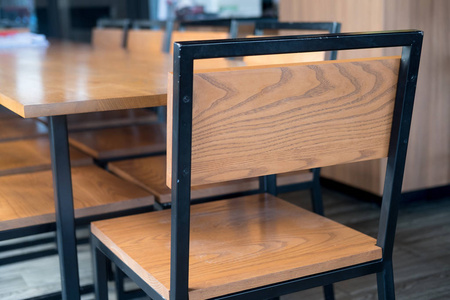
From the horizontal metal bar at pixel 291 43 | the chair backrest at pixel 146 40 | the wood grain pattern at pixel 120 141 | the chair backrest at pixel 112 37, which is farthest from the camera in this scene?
the chair backrest at pixel 112 37

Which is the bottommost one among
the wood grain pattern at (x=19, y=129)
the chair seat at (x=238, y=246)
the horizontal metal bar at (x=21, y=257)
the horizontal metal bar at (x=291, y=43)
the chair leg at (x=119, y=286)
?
the horizontal metal bar at (x=21, y=257)

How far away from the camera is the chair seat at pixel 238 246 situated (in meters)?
0.89

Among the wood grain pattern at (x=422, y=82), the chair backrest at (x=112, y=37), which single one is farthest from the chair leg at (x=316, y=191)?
the chair backrest at (x=112, y=37)

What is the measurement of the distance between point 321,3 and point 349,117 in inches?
80.8

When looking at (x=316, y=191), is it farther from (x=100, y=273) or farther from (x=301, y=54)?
(x=100, y=273)

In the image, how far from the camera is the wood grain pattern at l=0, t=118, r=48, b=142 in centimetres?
198

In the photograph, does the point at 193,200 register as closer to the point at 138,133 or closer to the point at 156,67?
the point at 156,67

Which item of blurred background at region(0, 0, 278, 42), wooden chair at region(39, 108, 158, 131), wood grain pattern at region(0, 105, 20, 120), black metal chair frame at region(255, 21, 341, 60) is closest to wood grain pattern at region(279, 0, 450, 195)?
black metal chair frame at region(255, 21, 341, 60)

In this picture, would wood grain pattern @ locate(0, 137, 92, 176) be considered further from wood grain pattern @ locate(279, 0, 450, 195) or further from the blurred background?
the blurred background

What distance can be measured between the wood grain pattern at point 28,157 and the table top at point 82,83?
0.24 metres

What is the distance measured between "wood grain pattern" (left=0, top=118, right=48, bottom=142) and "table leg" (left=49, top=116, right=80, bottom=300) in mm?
886

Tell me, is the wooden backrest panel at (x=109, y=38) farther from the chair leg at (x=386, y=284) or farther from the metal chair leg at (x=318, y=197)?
the chair leg at (x=386, y=284)

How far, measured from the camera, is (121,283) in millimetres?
1534

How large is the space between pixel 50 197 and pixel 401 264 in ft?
4.02
